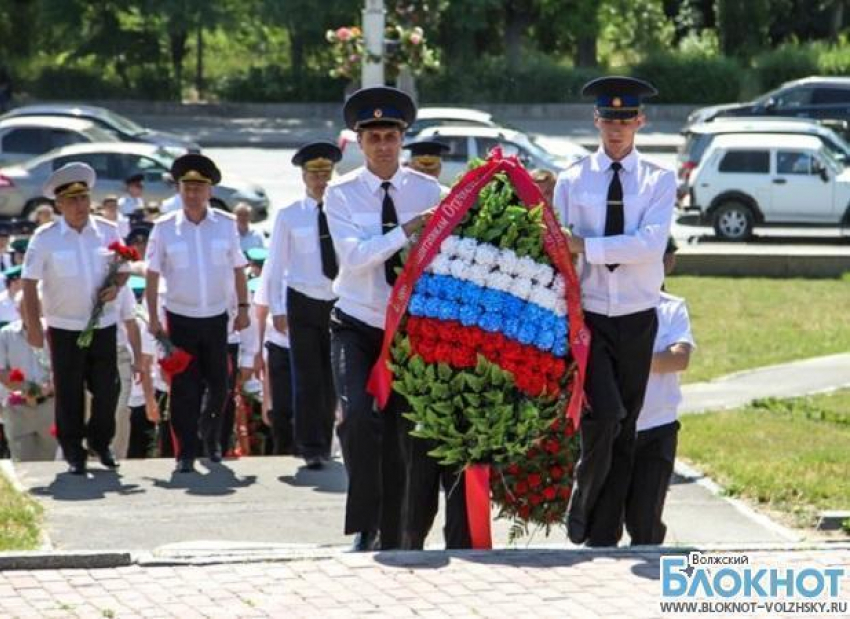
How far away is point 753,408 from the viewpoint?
14.7 metres

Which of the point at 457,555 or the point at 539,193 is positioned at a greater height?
the point at 539,193

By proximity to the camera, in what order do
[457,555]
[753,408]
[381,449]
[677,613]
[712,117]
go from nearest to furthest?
1. [677,613]
2. [457,555]
3. [381,449]
4. [753,408]
5. [712,117]

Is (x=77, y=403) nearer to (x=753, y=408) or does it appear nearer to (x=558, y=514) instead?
(x=558, y=514)

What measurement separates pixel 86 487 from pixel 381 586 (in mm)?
4027

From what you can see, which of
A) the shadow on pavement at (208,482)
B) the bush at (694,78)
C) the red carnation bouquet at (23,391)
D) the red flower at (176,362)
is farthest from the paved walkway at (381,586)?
the bush at (694,78)

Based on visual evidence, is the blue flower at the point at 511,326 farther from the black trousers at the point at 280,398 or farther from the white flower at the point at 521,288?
the black trousers at the point at 280,398

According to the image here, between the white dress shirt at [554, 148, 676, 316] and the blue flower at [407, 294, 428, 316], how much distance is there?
2.49 feet

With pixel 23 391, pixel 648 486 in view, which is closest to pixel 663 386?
pixel 648 486

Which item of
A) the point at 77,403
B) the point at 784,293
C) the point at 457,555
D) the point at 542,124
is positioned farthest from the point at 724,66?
the point at 457,555

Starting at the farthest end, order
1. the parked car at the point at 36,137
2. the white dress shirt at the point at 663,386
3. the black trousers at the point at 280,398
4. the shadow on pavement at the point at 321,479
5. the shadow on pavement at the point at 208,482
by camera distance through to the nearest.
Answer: the parked car at the point at 36,137
the black trousers at the point at 280,398
the shadow on pavement at the point at 321,479
the shadow on pavement at the point at 208,482
the white dress shirt at the point at 663,386

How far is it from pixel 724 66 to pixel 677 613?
141ft

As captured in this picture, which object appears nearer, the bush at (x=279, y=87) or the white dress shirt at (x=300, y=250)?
the white dress shirt at (x=300, y=250)

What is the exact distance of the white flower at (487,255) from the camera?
8.35m

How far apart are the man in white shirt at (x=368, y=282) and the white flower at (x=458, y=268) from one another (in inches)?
11.4
